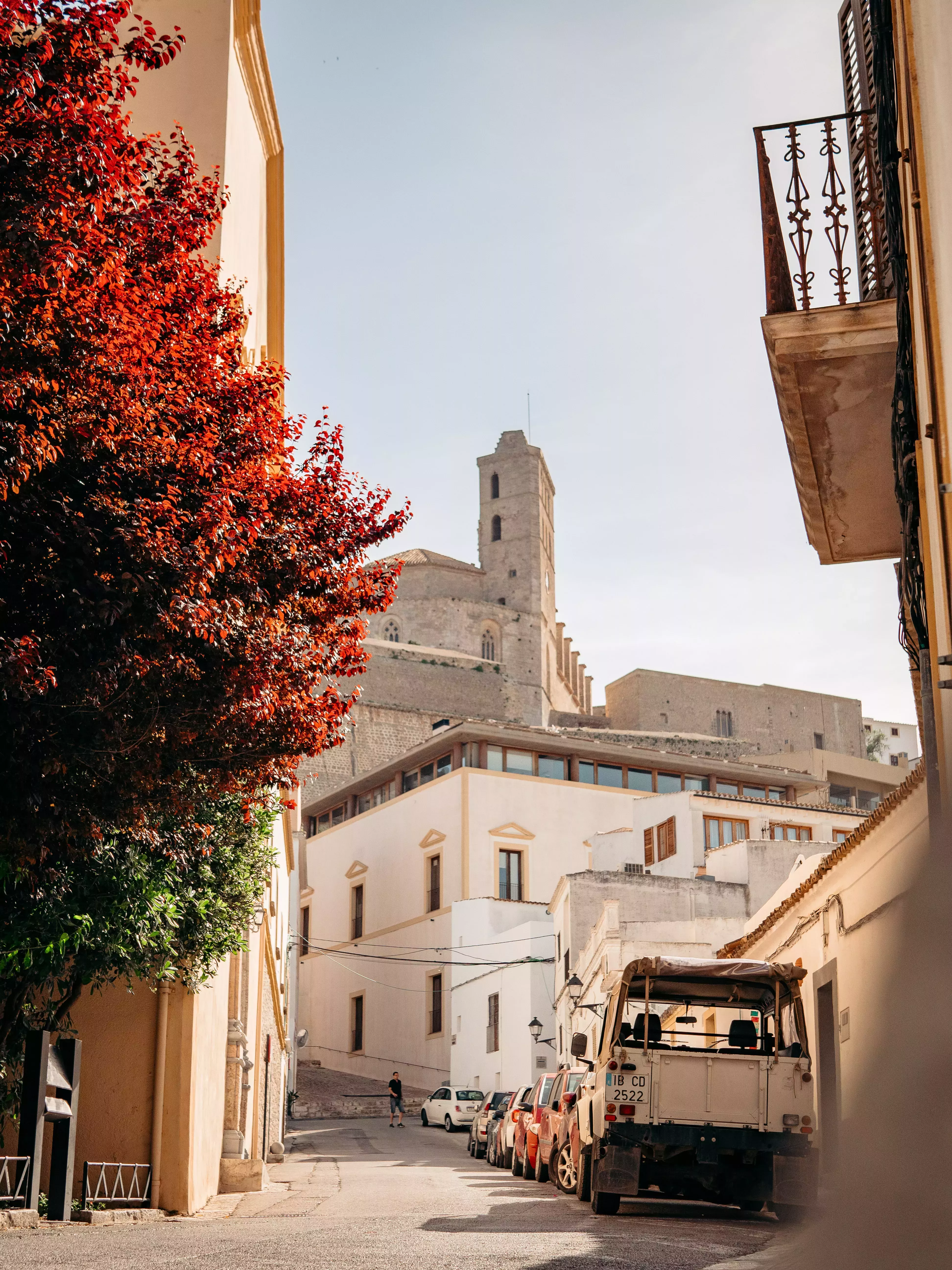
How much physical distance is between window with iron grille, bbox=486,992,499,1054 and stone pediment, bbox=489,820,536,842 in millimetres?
6224

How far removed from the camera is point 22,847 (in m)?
7.21

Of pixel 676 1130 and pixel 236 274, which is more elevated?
pixel 236 274

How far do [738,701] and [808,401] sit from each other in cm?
7951

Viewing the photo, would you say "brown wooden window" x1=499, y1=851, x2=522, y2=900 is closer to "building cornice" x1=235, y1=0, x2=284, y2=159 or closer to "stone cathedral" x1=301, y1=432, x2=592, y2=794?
"stone cathedral" x1=301, y1=432, x2=592, y2=794

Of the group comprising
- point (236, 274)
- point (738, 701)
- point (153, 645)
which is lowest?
point (153, 645)

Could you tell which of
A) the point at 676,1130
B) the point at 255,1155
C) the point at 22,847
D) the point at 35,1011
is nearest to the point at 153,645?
the point at 22,847

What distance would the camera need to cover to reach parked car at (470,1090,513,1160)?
24.3 meters

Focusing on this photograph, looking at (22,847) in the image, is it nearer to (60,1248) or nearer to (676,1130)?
(60,1248)

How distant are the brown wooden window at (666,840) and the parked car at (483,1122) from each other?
37.3 feet

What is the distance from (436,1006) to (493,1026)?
512 cm

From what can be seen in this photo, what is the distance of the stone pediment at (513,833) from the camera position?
42906 millimetres

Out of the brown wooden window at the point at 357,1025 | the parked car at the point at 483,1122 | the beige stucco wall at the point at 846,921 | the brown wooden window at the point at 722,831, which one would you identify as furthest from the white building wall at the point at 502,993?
the beige stucco wall at the point at 846,921

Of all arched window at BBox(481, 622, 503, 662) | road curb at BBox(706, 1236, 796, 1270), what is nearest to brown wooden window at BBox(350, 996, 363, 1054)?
road curb at BBox(706, 1236, 796, 1270)

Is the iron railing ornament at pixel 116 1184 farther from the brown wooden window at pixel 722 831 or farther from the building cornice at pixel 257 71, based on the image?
the brown wooden window at pixel 722 831
